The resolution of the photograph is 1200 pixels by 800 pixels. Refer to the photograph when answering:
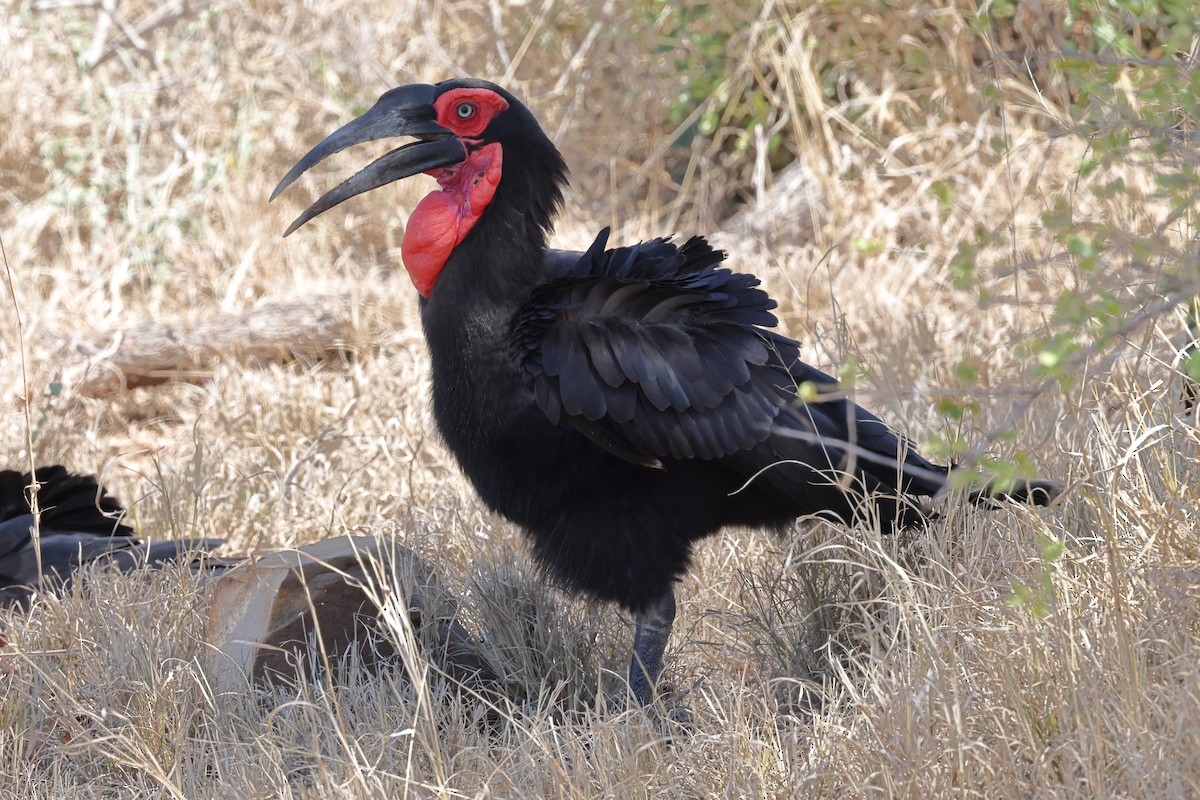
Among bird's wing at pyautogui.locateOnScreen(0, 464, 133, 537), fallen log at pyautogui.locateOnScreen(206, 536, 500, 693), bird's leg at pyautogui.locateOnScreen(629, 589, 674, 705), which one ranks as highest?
bird's wing at pyautogui.locateOnScreen(0, 464, 133, 537)

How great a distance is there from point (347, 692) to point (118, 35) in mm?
6456

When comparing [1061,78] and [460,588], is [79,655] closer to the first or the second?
[460,588]

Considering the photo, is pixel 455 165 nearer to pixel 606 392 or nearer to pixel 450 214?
pixel 450 214

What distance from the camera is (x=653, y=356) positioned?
3045 mm

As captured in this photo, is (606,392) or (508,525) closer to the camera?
(606,392)

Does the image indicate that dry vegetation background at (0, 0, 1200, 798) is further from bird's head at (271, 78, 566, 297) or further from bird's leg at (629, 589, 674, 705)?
bird's head at (271, 78, 566, 297)

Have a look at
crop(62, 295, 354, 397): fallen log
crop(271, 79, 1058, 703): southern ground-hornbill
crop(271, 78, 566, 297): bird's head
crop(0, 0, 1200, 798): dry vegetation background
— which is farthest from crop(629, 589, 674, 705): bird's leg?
crop(62, 295, 354, 397): fallen log

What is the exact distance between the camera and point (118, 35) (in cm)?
816

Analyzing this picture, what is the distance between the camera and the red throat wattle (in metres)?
3.23

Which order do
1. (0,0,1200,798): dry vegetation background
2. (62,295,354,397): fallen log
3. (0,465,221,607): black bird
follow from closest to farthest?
(0,0,1200,798): dry vegetation background → (0,465,221,607): black bird → (62,295,354,397): fallen log

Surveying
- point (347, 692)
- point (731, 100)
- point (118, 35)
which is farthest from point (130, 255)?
point (347, 692)

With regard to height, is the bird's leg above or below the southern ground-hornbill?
below

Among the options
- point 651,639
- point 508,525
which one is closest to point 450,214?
point 508,525

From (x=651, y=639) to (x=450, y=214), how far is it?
1.16 m
